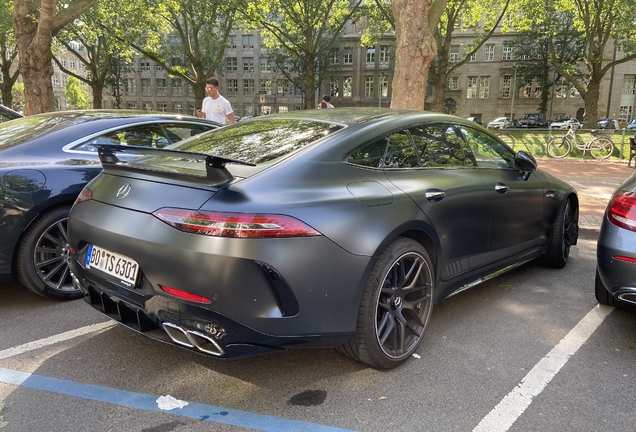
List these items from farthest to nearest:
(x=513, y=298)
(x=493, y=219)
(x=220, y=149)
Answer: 1. (x=513, y=298)
2. (x=493, y=219)
3. (x=220, y=149)

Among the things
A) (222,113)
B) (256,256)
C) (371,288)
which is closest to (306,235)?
(256,256)

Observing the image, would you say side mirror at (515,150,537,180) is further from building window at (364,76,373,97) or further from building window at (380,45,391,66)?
building window at (364,76,373,97)

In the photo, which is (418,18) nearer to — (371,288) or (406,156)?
(406,156)

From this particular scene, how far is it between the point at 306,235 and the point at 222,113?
6.82 m

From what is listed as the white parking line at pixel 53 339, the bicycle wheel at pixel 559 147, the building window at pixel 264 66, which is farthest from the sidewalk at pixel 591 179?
the building window at pixel 264 66

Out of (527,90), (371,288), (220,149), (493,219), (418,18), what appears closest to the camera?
(371,288)

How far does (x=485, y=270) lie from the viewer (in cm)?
372

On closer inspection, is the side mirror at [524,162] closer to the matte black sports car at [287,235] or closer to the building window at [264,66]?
the matte black sports car at [287,235]

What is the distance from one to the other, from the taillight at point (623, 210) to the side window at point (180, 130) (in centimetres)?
383

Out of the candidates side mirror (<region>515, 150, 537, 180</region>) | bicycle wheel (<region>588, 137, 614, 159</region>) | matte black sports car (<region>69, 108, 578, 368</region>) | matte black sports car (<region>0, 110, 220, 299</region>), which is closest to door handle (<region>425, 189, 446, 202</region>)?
matte black sports car (<region>69, 108, 578, 368</region>)

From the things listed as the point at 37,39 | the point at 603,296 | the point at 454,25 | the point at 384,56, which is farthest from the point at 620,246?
the point at 384,56

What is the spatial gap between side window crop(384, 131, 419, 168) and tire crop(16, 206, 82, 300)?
2.57m

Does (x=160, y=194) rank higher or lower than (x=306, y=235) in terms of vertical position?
higher

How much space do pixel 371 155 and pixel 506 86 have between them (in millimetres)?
63267
